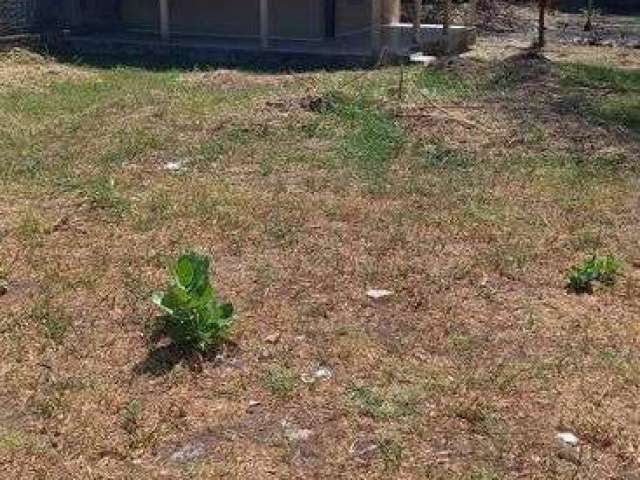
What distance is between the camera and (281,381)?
4703 millimetres

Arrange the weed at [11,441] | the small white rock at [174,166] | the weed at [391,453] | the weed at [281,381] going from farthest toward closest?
the small white rock at [174,166]
the weed at [281,381]
the weed at [11,441]
the weed at [391,453]

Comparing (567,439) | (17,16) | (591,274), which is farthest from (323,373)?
(17,16)

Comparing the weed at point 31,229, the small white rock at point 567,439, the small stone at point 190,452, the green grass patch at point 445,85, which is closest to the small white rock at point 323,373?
the small stone at point 190,452

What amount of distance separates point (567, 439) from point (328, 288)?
7.19 ft

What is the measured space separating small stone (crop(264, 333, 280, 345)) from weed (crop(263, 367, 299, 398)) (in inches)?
13.4

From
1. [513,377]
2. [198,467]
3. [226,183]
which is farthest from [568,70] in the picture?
[198,467]

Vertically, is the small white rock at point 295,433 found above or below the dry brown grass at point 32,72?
below

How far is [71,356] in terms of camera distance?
5035mm

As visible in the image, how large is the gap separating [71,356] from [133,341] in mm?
370

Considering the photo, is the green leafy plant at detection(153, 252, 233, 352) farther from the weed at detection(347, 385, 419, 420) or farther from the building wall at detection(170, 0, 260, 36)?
the building wall at detection(170, 0, 260, 36)

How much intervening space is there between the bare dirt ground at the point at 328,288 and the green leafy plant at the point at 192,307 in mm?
147

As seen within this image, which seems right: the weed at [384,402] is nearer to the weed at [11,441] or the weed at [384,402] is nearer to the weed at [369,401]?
the weed at [369,401]

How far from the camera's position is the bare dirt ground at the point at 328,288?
4.17 m

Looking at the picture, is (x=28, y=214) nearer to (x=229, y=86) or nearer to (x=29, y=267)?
(x=29, y=267)
